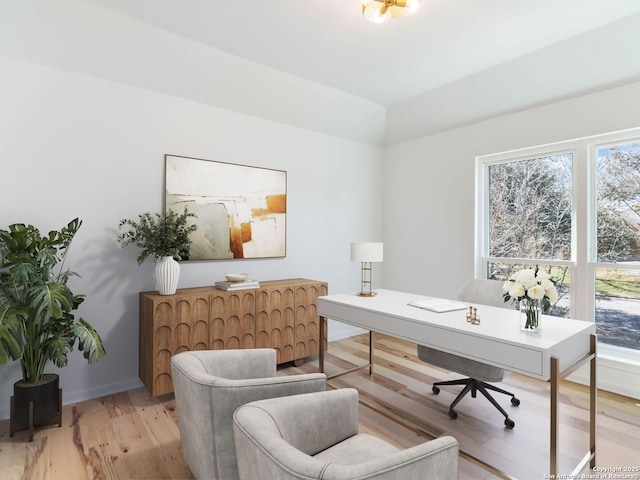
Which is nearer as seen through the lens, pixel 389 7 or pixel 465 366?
pixel 389 7

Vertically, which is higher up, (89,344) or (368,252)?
(368,252)

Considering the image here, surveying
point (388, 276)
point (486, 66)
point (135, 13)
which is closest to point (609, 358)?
point (388, 276)

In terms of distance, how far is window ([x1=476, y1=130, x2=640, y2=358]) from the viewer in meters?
3.02

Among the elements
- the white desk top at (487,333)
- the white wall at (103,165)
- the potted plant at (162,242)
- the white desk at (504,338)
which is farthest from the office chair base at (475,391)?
the potted plant at (162,242)

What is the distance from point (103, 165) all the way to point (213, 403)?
7.39ft

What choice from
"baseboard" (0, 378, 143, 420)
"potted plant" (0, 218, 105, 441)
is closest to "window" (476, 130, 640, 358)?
"baseboard" (0, 378, 143, 420)

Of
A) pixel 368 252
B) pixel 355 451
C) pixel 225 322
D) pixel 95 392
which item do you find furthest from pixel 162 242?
pixel 355 451

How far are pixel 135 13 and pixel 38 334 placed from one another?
89.3 inches

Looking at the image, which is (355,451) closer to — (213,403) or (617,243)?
(213,403)

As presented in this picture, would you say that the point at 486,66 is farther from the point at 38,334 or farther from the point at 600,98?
the point at 38,334

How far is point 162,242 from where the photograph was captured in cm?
282

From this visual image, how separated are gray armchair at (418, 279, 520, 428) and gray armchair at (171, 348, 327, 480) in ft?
3.97

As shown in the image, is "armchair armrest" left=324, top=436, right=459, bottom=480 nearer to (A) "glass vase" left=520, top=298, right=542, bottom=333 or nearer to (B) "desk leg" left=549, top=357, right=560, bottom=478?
(B) "desk leg" left=549, top=357, right=560, bottom=478

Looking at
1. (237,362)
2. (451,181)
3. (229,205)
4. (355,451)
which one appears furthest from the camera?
(451,181)
